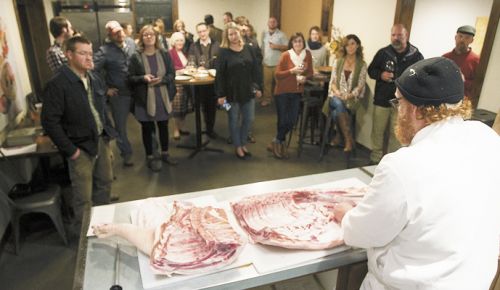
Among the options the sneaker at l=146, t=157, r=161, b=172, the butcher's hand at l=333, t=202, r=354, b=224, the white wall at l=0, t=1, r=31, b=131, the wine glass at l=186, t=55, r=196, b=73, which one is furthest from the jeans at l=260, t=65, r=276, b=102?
the butcher's hand at l=333, t=202, r=354, b=224

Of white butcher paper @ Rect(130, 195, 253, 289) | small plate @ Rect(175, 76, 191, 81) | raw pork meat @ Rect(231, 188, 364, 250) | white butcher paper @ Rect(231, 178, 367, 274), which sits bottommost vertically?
white butcher paper @ Rect(231, 178, 367, 274)

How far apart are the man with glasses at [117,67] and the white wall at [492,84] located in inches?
139

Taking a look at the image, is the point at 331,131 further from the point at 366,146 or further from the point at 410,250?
the point at 410,250

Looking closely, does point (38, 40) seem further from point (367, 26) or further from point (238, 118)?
point (367, 26)

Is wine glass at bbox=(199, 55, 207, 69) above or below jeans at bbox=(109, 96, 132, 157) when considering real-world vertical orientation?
above

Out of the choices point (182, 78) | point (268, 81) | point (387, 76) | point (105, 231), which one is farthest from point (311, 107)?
point (105, 231)

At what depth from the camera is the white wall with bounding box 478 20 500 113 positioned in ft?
10.5

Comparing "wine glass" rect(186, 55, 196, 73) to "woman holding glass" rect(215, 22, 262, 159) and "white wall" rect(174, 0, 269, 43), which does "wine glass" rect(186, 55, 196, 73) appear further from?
"white wall" rect(174, 0, 269, 43)

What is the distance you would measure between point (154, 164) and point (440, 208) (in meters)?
3.44

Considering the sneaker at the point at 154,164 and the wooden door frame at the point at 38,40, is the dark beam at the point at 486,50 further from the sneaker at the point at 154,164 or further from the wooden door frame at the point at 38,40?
the wooden door frame at the point at 38,40

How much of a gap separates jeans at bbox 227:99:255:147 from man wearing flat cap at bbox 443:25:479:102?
7.08ft

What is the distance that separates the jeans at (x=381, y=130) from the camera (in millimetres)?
3936

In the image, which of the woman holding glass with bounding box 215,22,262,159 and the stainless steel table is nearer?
the stainless steel table

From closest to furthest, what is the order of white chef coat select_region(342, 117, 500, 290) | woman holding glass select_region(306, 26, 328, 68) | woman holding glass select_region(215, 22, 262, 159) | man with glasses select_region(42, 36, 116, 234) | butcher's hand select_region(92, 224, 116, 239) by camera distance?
1. white chef coat select_region(342, 117, 500, 290)
2. butcher's hand select_region(92, 224, 116, 239)
3. man with glasses select_region(42, 36, 116, 234)
4. woman holding glass select_region(215, 22, 262, 159)
5. woman holding glass select_region(306, 26, 328, 68)
